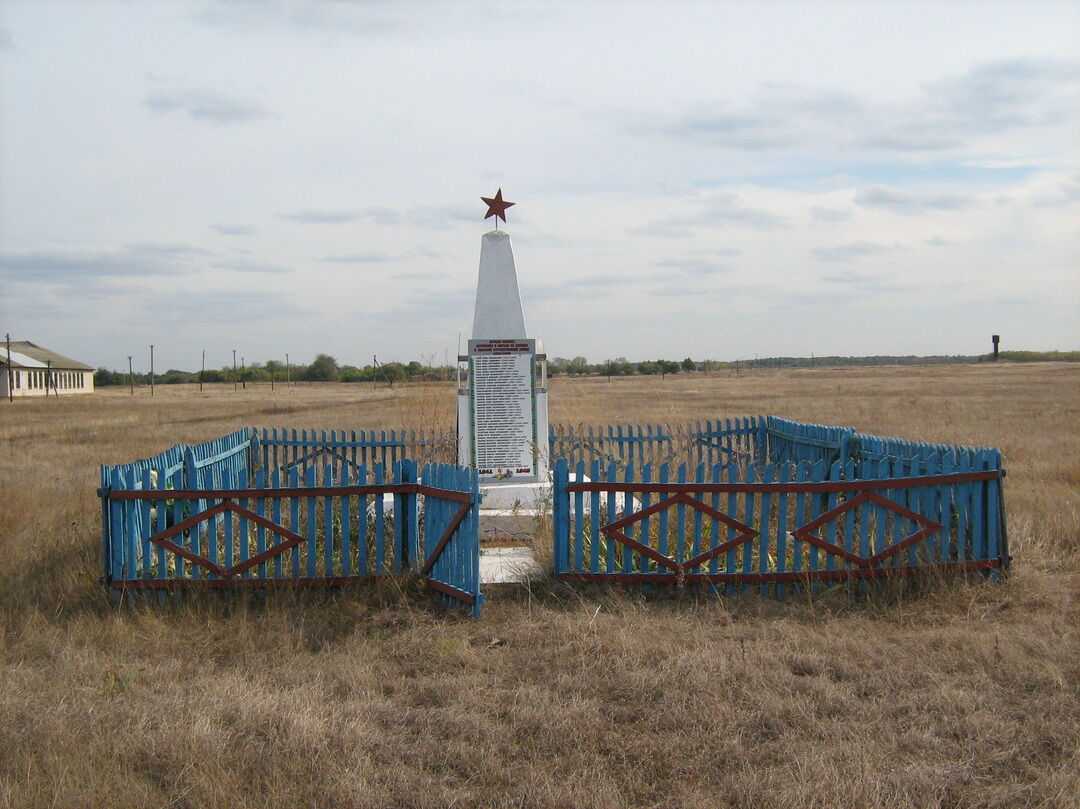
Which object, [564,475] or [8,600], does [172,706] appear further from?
[564,475]

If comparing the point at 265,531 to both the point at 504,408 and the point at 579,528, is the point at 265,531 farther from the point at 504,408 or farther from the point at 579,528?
the point at 504,408

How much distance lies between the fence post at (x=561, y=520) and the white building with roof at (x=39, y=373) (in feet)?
215

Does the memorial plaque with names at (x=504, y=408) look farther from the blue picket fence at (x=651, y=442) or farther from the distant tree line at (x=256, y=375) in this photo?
the distant tree line at (x=256, y=375)

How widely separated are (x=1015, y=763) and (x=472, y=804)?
92.2 inches

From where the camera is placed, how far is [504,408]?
969 centimetres

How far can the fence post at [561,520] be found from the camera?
6617 millimetres

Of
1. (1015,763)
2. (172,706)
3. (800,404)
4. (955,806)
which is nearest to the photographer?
(955,806)

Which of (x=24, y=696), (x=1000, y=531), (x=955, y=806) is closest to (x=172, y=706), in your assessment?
(x=24, y=696)

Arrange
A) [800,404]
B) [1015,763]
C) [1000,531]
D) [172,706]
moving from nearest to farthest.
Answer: [1015,763]
[172,706]
[1000,531]
[800,404]

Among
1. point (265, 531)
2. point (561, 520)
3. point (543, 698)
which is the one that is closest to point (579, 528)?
point (561, 520)

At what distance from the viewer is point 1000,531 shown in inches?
273

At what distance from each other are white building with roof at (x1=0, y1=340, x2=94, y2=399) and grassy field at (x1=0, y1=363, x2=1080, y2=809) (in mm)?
65181

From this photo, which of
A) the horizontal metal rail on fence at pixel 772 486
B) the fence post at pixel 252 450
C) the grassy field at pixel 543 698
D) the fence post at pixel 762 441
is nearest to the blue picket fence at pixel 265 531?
the grassy field at pixel 543 698

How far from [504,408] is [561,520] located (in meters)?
3.20
